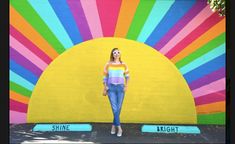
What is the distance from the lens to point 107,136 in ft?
23.4

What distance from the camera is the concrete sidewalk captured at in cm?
688

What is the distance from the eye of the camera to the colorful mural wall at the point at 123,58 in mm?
7969

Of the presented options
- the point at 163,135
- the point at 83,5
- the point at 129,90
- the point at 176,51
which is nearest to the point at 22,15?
the point at 83,5

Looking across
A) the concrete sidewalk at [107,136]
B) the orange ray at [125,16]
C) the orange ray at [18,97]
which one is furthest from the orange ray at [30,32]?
the concrete sidewalk at [107,136]

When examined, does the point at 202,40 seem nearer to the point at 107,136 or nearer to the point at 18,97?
the point at 107,136

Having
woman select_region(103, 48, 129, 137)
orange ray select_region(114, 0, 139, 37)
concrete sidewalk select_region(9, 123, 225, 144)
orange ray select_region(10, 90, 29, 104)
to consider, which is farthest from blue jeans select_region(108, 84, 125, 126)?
orange ray select_region(10, 90, 29, 104)

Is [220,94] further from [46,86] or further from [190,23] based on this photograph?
[46,86]

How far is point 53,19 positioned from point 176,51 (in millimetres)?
2788

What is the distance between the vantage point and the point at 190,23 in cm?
796

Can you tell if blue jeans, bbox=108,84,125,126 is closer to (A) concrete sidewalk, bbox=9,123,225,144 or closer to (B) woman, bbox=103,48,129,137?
(B) woman, bbox=103,48,129,137

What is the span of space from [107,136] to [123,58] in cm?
184

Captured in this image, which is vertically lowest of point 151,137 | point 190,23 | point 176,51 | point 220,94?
point 151,137

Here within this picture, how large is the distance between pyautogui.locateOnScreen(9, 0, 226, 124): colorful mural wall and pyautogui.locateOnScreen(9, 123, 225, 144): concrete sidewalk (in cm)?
49

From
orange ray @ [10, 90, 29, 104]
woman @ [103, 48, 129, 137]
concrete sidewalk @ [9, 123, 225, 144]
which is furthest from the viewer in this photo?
orange ray @ [10, 90, 29, 104]
